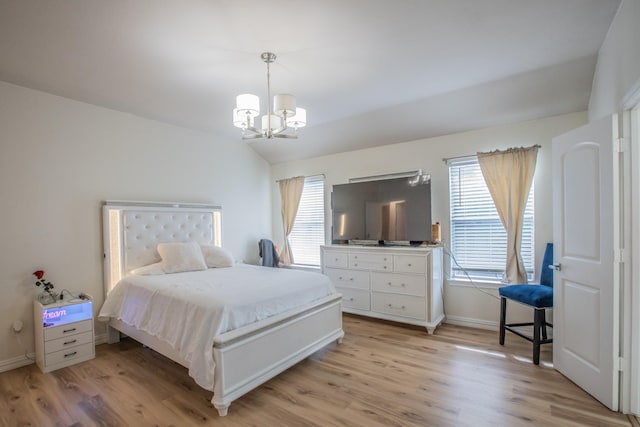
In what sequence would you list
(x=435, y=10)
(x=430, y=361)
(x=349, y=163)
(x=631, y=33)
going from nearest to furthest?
1. (x=631, y=33)
2. (x=435, y=10)
3. (x=430, y=361)
4. (x=349, y=163)

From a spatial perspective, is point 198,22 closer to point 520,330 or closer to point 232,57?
point 232,57

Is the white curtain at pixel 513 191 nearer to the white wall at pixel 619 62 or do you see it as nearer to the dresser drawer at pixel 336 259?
the white wall at pixel 619 62

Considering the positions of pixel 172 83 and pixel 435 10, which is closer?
pixel 435 10

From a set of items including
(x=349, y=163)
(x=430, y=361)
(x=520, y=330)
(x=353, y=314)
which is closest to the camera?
(x=430, y=361)

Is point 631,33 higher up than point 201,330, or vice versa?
Result: point 631,33

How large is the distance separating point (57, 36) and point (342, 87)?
2.32m

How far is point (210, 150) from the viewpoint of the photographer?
181 inches

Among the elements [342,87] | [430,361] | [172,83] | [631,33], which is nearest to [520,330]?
[430,361]

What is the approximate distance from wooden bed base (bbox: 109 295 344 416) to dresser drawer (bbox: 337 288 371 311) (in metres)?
0.77

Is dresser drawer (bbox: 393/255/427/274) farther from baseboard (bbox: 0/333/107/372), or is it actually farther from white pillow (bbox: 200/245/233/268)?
baseboard (bbox: 0/333/107/372)

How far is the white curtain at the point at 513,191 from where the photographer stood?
336 cm

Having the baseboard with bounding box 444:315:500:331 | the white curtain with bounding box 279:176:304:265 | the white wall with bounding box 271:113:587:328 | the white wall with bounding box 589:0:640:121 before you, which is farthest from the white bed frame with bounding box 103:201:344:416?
the white wall with bounding box 589:0:640:121

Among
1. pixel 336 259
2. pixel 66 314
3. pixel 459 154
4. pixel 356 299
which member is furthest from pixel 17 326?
pixel 459 154

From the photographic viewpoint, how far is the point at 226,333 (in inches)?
85.9
